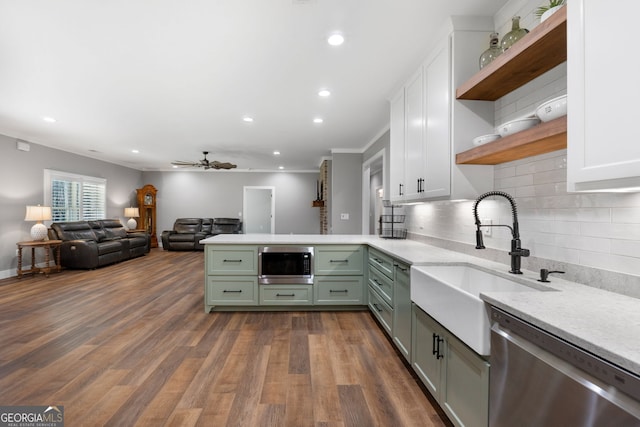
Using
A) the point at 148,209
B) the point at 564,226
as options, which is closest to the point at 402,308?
the point at 564,226

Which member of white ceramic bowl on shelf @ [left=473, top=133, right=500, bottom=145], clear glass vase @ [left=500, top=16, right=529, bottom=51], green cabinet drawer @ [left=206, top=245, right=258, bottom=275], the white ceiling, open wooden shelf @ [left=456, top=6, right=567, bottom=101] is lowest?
green cabinet drawer @ [left=206, top=245, right=258, bottom=275]

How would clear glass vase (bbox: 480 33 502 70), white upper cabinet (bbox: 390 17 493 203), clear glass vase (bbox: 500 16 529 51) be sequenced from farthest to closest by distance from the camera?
white upper cabinet (bbox: 390 17 493 203) → clear glass vase (bbox: 480 33 502 70) → clear glass vase (bbox: 500 16 529 51)

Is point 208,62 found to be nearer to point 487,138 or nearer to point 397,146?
point 397,146

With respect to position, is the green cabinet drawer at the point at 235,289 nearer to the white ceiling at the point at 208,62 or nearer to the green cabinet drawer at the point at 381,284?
the green cabinet drawer at the point at 381,284

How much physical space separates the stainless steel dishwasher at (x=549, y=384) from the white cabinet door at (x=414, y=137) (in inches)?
65.5

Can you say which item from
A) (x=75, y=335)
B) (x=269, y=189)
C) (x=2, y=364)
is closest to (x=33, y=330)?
(x=75, y=335)

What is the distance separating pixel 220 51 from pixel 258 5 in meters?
0.70

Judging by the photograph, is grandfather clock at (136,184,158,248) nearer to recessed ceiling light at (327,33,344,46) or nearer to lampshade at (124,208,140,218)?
lampshade at (124,208,140,218)

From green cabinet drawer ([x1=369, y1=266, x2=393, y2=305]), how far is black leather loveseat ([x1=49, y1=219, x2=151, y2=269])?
574 centimetres

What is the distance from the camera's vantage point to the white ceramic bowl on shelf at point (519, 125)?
1569mm

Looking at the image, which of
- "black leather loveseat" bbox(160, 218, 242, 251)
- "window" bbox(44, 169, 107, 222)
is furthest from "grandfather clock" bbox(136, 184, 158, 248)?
"window" bbox(44, 169, 107, 222)

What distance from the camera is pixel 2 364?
7.51 feet

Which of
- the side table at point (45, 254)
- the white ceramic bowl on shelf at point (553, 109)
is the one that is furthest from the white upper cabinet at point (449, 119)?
the side table at point (45, 254)

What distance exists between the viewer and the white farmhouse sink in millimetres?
1257
